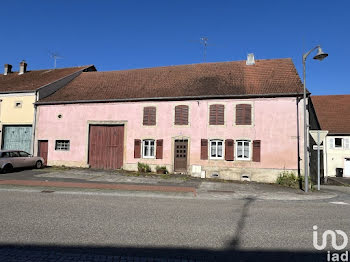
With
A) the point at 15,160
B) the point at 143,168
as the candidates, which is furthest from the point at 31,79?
the point at 143,168

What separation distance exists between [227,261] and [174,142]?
1266 centimetres

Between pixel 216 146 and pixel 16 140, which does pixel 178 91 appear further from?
pixel 16 140

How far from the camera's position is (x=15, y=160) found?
14836mm

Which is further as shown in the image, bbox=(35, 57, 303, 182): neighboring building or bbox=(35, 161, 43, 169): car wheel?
bbox=(35, 161, 43, 169): car wheel

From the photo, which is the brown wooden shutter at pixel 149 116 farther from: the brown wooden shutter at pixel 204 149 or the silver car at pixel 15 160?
the silver car at pixel 15 160

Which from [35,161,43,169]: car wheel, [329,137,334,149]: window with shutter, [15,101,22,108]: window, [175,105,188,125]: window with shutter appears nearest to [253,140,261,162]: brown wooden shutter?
[175,105,188,125]: window with shutter

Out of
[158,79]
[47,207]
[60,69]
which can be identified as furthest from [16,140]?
[47,207]

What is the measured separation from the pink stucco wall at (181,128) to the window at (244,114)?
0.30 metres

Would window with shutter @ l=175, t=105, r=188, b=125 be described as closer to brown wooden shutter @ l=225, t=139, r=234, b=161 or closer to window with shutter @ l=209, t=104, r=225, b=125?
window with shutter @ l=209, t=104, r=225, b=125

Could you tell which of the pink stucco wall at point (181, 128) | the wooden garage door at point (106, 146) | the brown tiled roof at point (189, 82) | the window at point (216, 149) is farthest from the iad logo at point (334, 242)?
the wooden garage door at point (106, 146)

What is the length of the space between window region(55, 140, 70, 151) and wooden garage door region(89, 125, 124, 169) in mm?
1964

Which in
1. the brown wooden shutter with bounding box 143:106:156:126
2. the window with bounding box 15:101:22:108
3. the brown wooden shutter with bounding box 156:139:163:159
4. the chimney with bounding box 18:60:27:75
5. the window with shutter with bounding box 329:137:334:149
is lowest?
the brown wooden shutter with bounding box 156:139:163:159

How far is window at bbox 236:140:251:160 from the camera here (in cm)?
1531

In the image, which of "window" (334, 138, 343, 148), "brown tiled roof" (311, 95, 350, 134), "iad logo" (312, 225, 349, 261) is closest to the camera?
"iad logo" (312, 225, 349, 261)
